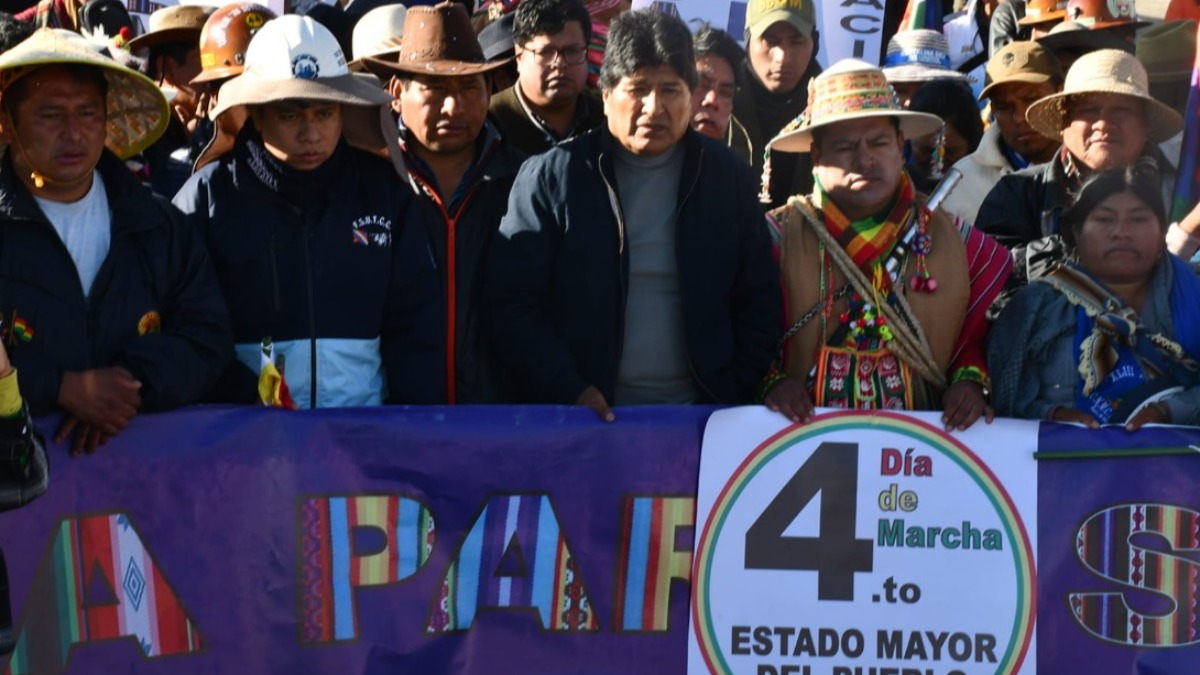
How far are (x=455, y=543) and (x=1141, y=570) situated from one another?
1.92 m

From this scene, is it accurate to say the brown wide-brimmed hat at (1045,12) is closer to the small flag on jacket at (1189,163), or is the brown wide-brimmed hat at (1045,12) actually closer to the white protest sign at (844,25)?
the white protest sign at (844,25)

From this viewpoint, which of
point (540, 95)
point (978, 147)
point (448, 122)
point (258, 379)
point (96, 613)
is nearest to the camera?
point (96, 613)

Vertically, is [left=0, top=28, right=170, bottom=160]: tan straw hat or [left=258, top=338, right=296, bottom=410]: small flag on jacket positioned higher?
[left=0, top=28, right=170, bottom=160]: tan straw hat

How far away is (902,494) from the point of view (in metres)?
5.10

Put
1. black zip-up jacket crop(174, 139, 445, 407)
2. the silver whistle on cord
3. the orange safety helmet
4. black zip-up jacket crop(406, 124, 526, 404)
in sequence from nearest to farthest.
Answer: black zip-up jacket crop(174, 139, 445, 407), the silver whistle on cord, black zip-up jacket crop(406, 124, 526, 404), the orange safety helmet

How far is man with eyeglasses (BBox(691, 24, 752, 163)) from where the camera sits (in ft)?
22.4

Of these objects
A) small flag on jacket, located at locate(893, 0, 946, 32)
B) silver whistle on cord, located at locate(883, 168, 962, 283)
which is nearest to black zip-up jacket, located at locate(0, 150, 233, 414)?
silver whistle on cord, located at locate(883, 168, 962, 283)

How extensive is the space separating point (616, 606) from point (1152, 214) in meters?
2.00

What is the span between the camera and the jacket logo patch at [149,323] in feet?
16.3

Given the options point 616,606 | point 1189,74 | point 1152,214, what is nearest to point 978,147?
point 1189,74

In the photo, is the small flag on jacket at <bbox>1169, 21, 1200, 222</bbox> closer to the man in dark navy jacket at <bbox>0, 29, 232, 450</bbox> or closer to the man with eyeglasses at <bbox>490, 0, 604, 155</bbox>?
the man with eyeglasses at <bbox>490, 0, 604, 155</bbox>

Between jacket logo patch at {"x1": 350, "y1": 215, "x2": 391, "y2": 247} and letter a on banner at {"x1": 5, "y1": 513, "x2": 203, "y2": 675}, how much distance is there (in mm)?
1055

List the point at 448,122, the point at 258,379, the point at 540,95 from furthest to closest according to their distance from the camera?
the point at 540,95
the point at 448,122
the point at 258,379

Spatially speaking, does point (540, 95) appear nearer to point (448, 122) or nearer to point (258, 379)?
point (448, 122)
